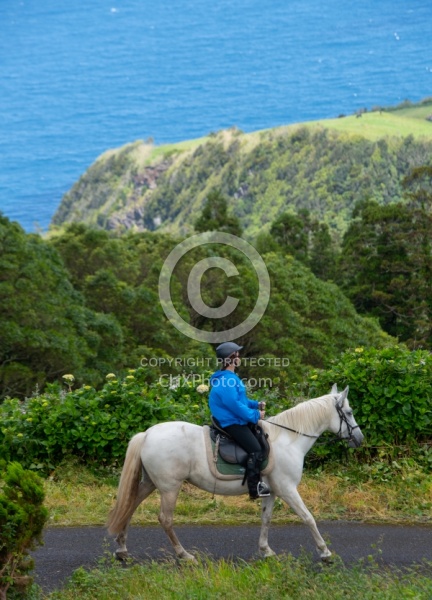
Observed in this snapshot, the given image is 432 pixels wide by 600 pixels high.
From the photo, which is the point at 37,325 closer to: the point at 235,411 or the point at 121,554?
the point at 121,554

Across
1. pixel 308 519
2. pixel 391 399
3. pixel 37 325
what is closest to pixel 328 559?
pixel 308 519

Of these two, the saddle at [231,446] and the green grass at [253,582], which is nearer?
the green grass at [253,582]

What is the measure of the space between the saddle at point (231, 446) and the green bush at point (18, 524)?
90.2 inches

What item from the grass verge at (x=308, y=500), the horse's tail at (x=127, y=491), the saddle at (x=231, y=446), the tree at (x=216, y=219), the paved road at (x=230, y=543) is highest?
the tree at (x=216, y=219)

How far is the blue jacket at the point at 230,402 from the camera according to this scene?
9.85 m

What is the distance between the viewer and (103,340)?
34375 millimetres

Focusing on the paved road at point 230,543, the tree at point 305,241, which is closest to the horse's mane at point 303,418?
the paved road at point 230,543

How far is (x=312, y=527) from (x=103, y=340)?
2500cm

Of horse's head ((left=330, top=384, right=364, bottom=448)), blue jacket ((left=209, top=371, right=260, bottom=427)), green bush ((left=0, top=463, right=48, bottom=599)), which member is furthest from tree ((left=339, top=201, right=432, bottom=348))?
green bush ((left=0, top=463, right=48, bottom=599))

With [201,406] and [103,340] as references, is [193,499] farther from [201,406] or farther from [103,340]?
[103,340]

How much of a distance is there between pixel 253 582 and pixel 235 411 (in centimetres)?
183

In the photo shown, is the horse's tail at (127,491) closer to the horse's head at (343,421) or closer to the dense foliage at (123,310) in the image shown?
the horse's head at (343,421)

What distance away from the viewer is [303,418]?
10.4m

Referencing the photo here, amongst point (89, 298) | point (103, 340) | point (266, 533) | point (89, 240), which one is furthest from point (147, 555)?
point (89, 240)
